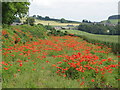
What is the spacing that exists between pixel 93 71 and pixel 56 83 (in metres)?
1.82

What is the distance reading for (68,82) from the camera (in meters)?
5.08

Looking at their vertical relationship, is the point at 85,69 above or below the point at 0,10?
below

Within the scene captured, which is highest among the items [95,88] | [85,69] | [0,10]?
[0,10]

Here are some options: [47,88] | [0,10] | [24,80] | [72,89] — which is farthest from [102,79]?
[0,10]

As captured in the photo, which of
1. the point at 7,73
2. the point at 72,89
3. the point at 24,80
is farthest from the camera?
the point at 7,73

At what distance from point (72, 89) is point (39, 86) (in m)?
1.07

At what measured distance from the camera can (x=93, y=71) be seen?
5.95 metres

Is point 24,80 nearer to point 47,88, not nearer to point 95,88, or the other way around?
point 47,88

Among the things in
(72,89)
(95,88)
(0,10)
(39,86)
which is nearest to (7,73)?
(39,86)

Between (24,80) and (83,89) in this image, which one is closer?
(83,89)

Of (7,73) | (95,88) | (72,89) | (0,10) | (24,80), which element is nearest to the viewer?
(72,89)

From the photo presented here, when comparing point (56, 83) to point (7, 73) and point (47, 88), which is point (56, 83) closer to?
point (47, 88)

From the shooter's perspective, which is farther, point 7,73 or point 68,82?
point 7,73

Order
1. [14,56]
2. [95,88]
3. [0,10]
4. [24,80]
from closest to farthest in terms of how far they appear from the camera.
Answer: [95,88] → [24,80] → [14,56] → [0,10]
